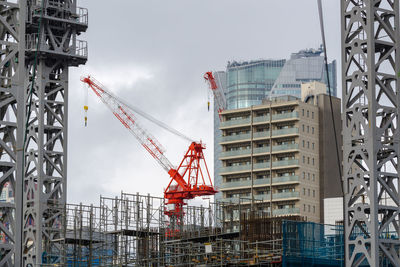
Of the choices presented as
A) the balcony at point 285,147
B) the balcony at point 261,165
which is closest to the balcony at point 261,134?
the balcony at point 285,147

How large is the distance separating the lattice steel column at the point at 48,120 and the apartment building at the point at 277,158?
3110 inches

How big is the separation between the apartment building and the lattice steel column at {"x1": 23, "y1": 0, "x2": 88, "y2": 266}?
78982 millimetres

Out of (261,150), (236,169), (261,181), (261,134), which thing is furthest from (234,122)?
(261,181)

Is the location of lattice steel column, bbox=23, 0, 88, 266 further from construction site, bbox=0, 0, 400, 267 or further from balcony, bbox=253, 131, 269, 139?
balcony, bbox=253, 131, 269, 139

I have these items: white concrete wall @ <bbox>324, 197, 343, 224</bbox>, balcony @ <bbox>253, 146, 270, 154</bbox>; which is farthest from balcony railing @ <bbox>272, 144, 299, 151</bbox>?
white concrete wall @ <bbox>324, 197, 343, 224</bbox>

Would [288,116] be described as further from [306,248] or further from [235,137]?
[306,248]

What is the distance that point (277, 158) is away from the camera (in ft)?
497

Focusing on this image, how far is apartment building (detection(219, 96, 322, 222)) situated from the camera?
148750 millimetres

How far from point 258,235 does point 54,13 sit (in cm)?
2437

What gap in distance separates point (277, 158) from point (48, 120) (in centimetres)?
8402

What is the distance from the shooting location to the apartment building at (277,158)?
149m

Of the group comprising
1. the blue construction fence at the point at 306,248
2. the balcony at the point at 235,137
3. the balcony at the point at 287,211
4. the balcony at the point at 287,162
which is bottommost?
the blue construction fence at the point at 306,248

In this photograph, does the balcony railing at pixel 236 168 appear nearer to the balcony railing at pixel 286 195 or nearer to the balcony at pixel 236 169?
the balcony at pixel 236 169

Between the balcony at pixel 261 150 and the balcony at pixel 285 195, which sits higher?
the balcony at pixel 261 150
